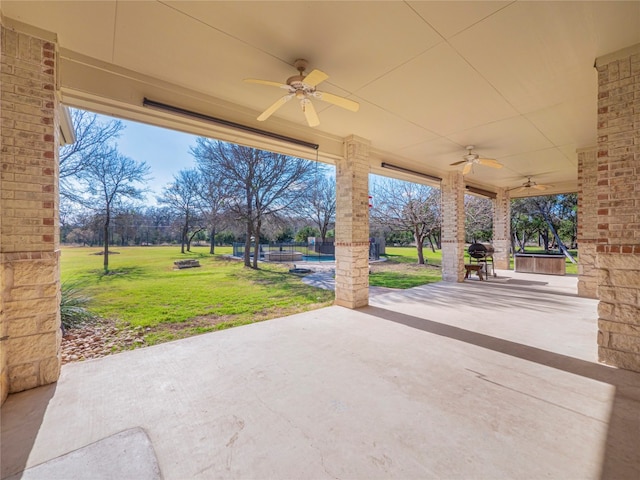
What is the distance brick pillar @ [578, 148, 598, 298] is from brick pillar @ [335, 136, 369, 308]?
4.78 metres

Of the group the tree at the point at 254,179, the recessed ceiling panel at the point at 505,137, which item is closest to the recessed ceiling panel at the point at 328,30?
the recessed ceiling panel at the point at 505,137

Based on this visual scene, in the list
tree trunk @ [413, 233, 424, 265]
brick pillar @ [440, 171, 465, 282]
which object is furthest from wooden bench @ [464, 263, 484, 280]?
tree trunk @ [413, 233, 424, 265]

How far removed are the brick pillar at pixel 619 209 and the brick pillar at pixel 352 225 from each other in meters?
3.11

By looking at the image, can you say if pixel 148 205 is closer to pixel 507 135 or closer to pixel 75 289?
pixel 75 289

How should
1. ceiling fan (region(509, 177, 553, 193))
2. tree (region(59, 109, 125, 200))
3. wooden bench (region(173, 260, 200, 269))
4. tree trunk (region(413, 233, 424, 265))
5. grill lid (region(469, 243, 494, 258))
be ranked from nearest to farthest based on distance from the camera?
tree (region(59, 109, 125, 200)) → grill lid (region(469, 243, 494, 258)) → ceiling fan (region(509, 177, 553, 193)) → wooden bench (region(173, 260, 200, 269)) → tree trunk (region(413, 233, 424, 265))

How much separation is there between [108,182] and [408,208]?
12338mm

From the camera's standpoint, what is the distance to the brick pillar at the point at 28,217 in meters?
2.26

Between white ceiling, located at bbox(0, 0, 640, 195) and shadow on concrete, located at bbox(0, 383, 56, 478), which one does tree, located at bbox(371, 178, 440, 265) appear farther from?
shadow on concrete, located at bbox(0, 383, 56, 478)

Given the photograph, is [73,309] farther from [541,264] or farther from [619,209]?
[541,264]

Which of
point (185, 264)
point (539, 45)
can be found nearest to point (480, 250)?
point (539, 45)

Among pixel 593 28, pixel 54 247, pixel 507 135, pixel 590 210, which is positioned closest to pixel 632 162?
pixel 593 28

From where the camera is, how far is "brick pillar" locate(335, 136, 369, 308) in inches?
195

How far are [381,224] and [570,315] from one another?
34.3 ft

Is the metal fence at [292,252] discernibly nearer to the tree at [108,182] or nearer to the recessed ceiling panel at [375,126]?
the tree at [108,182]
